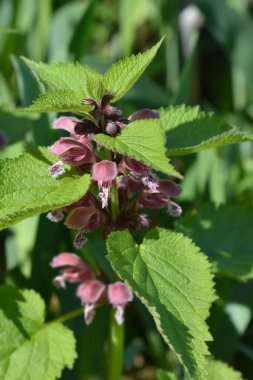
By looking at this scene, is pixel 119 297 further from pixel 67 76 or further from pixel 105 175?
pixel 67 76

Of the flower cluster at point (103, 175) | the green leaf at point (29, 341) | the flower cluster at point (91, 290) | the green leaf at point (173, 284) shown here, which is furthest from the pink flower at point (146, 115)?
the green leaf at point (29, 341)

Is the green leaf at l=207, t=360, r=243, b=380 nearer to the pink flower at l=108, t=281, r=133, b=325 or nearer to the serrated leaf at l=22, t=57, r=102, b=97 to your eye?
the pink flower at l=108, t=281, r=133, b=325

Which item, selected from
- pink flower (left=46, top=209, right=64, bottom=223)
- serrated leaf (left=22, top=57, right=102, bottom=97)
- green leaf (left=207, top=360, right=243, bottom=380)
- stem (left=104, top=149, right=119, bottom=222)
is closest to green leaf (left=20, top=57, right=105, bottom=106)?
serrated leaf (left=22, top=57, right=102, bottom=97)

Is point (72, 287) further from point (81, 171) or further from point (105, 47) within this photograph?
point (105, 47)

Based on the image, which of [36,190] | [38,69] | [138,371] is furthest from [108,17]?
[36,190]

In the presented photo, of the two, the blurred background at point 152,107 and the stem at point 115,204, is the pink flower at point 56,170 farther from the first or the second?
the blurred background at point 152,107

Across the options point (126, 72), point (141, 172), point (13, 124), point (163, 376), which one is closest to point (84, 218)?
point (141, 172)
